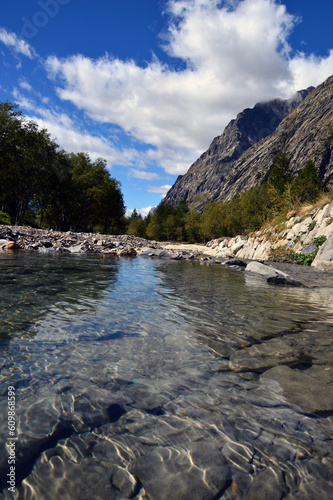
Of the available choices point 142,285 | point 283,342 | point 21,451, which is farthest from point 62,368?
point 142,285

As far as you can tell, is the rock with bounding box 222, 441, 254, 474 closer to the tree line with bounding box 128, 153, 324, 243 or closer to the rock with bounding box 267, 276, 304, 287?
the rock with bounding box 267, 276, 304, 287

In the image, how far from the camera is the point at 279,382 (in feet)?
9.95

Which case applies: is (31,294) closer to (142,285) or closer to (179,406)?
(142,285)

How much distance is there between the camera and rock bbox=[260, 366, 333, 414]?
2.59 meters

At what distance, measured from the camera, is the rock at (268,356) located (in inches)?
136

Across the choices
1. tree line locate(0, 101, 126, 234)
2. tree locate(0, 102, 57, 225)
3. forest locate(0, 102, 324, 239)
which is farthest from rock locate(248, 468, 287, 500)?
tree locate(0, 102, 57, 225)

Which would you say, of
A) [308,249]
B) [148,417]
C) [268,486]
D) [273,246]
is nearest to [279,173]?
[273,246]

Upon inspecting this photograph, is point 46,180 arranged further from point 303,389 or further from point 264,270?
point 303,389

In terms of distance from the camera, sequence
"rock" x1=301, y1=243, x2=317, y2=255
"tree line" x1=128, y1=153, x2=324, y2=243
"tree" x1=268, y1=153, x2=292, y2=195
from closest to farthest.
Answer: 1. "rock" x1=301, y1=243, x2=317, y2=255
2. "tree line" x1=128, y1=153, x2=324, y2=243
3. "tree" x1=268, y1=153, x2=292, y2=195

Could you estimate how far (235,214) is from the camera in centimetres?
8644

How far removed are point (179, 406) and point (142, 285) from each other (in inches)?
257

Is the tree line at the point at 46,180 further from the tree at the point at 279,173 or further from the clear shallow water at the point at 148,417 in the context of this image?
the tree at the point at 279,173

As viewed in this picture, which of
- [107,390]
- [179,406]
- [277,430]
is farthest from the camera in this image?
[107,390]

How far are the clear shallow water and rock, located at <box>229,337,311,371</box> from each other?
20 cm
